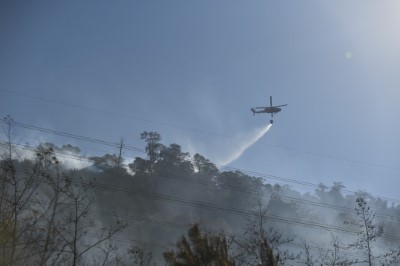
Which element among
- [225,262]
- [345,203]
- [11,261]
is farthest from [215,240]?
[345,203]

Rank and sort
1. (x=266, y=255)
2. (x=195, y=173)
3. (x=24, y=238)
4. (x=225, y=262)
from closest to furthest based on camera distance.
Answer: (x=225, y=262), (x=266, y=255), (x=24, y=238), (x=195, y=173)

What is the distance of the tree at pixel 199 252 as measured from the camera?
10.3 meters

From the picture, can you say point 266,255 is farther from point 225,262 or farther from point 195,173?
point 195,173

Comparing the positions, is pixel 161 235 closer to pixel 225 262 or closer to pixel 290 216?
pixel 290 216

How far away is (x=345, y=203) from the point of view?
473 ft

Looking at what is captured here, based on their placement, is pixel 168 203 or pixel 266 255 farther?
pixel 168 203

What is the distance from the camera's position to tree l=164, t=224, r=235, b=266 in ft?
33.9

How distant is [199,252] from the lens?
1044cm

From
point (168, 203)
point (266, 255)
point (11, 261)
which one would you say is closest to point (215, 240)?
point (266, 255)

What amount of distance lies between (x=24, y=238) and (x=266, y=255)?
39.1 feet

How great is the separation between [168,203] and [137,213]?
38.8 feet

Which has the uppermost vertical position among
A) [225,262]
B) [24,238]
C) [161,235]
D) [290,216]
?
[290,216]

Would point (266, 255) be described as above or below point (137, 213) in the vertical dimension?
below

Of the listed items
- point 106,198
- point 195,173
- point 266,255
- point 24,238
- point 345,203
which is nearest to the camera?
point 266,255
